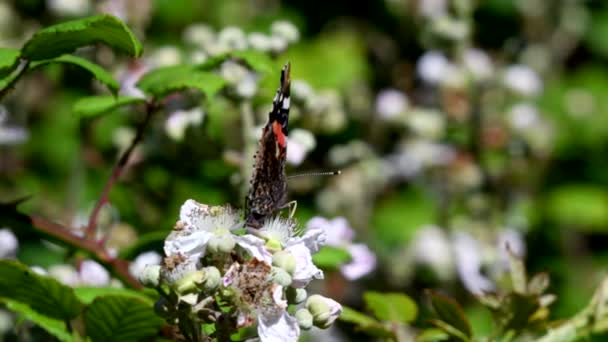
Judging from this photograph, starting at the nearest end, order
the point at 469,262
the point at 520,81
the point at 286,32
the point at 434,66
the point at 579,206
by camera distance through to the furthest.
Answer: the point at 286,32, the point at 469,262, the point at 434,66, the point at 520,81, the point at 579,206

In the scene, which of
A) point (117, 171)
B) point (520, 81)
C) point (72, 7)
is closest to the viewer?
point (117, 171)

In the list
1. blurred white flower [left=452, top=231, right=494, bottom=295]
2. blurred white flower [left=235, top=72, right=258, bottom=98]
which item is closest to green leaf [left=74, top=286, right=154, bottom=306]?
blurred white flower [left=235, top=72, right=258, bottom=98]

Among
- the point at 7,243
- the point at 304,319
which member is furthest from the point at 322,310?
the point at 7,243

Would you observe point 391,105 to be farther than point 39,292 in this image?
Yes

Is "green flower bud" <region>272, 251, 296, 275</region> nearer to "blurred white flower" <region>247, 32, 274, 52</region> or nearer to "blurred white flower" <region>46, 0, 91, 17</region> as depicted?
"blurred white flower" <region>247, 32, 274, 52</region>

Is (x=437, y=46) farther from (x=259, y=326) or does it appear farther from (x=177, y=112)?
(x=259, y=326)

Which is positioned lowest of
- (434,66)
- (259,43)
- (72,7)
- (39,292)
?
(39,292)

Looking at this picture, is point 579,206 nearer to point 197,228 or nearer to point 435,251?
point 435,251
